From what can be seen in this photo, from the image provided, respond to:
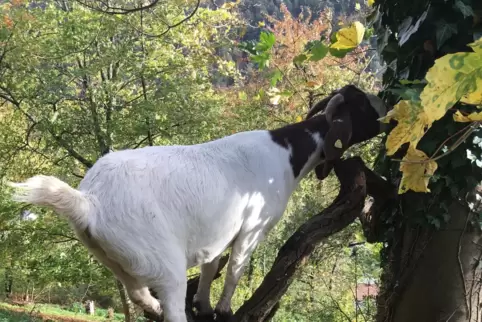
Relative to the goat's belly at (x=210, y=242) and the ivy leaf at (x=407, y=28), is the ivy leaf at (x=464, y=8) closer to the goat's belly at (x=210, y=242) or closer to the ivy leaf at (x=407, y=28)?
the ivy leaf at (x=407, y=28)

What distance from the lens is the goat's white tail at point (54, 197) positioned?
6.17 feet

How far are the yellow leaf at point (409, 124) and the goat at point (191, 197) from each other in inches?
49.2

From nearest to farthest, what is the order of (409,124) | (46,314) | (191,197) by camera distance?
(409,124), (191,197), (46,314)

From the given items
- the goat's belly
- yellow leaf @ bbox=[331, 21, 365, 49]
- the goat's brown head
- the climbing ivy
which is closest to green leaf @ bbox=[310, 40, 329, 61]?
yellow leaf @ bbox=[331, 21, 365, 49]

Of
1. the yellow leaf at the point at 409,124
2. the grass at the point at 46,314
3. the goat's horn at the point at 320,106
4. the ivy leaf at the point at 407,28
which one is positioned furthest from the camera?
the grass at the point at 46,314

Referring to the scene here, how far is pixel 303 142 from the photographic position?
2.71 m

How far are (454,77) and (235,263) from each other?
197 centimetres

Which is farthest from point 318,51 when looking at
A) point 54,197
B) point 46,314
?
point 46,314

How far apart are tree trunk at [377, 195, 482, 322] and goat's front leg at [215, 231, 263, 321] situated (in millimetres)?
703

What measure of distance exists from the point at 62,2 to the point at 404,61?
Result: 23.5 feet

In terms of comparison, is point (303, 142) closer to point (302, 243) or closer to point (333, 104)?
point (333, 104)

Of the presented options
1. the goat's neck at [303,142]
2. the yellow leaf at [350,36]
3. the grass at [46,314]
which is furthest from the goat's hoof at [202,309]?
the grass at [46,314]

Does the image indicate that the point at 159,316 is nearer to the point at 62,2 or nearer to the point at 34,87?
the point at 34,87

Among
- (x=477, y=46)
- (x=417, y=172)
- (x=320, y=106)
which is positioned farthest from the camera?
(x=320, y=106)
